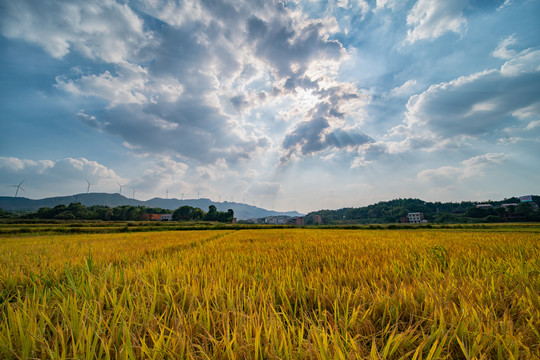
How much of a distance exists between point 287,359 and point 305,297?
0.85 meters

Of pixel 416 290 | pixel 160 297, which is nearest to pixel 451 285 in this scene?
pixel 416 290

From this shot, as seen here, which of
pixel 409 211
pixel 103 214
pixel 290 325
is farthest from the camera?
pixel 409 211

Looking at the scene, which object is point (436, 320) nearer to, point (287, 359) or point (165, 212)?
point (287, 359)

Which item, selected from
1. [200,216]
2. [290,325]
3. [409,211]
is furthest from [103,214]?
[409,211]

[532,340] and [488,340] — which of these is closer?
[488,340]

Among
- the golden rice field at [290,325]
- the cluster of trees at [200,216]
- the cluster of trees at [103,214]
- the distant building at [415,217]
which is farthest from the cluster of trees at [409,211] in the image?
the golden rice field at [290,325]

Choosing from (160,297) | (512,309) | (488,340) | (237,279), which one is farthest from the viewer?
(237,279)

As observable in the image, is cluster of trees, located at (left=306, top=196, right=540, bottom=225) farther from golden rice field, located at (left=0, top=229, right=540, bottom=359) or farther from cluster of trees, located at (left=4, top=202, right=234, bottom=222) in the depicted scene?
golden rice field, located at (left=0, top=229, right=540, bottom=359)

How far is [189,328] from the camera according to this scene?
1.08 meters

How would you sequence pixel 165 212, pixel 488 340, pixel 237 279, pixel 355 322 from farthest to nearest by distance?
pixel 165 212, pixel 237 279, pixel 355 322, pixel 488 340

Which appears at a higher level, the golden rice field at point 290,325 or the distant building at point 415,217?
the golden rice field at point 290,325

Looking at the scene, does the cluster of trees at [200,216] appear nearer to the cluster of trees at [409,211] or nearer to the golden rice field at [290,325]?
the cluster of trees at [409,211]

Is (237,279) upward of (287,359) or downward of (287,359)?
downward

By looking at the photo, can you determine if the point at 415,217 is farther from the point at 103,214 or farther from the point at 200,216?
the point at 103,214
